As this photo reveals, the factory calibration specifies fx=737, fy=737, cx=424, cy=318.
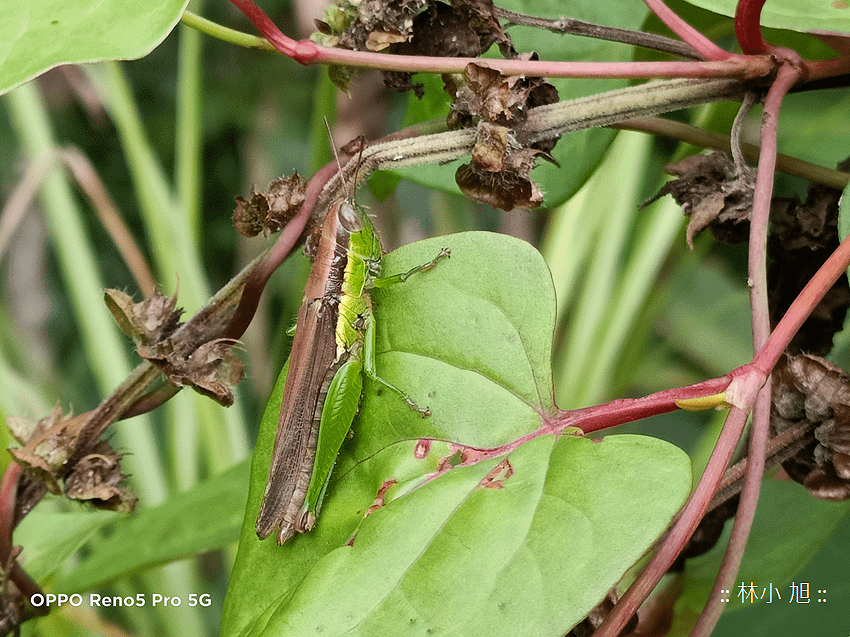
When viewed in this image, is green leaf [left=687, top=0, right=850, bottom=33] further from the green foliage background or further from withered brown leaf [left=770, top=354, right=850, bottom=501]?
withered brown leaf [left=770, top=354, right=850, bottom=501]

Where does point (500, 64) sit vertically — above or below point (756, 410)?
above

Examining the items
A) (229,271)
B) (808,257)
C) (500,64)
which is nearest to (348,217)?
(500,64)

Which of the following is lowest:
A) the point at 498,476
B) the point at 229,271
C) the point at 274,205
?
the point at 229,271

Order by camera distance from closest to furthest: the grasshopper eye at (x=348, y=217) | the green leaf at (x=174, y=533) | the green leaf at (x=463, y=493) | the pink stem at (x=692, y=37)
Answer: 1. the green leaf at (x=463, y=493)
2. the pink stem at (x=692, y=37)
3. the grasshopper eye at (x=348, y=217)
4. the green leaf at (x=174, y=533)

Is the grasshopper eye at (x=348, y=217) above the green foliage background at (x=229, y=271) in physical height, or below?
above

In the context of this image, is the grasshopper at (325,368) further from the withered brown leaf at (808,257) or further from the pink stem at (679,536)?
the withered brown leaf at (808,257)

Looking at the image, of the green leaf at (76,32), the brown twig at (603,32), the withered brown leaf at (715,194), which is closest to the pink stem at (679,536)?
the withered brown leaf at (715,194)

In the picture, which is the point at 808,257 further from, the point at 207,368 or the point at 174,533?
the point at 174,533

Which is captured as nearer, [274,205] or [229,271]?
[274,205]
